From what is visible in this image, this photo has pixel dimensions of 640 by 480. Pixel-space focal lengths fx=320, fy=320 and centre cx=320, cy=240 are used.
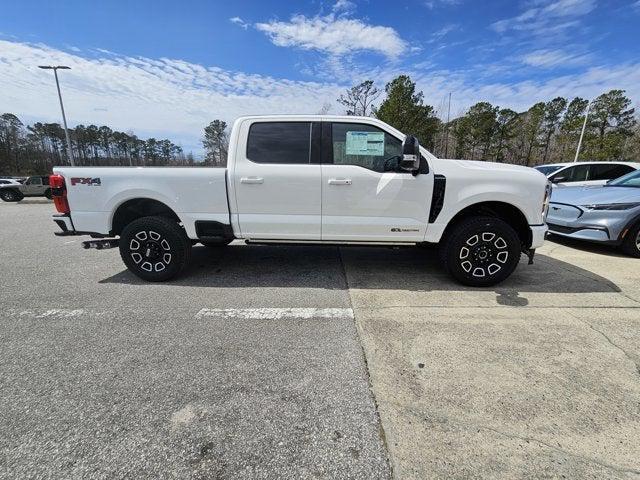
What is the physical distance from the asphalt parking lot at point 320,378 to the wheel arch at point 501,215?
2.09ft

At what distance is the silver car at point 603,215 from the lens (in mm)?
5156

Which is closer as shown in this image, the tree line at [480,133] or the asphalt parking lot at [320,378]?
the asphalt parking lot at [320,378]

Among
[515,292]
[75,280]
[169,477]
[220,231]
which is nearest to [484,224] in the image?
[515,292]

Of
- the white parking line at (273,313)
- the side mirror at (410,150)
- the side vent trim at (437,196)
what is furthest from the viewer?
the side vent trim at (437,196)

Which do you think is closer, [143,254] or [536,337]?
[536,337]

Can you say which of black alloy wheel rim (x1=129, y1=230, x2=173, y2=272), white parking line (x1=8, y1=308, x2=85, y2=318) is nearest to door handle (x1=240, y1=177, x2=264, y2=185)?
black alloy wheel rim (x1=129, y1=230, x2=173, y2=272)

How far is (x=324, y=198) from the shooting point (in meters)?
3.71

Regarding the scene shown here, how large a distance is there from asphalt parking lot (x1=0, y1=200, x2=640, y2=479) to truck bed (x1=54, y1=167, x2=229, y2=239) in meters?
0.95

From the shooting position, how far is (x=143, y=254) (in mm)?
3969

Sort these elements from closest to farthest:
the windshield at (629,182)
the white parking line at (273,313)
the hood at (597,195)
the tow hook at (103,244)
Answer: the white parking line at (273,313)
the tow hook at (103,244)
the hood at (597,195)
the windshield at (629,182)

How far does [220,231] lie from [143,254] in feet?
3.35

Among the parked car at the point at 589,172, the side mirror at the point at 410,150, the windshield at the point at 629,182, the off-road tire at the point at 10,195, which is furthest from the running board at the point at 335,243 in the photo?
the off-road tire at the point at 10,195

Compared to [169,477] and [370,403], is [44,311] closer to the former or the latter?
[169,477]

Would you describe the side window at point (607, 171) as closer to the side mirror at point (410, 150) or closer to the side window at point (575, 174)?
the side window at point (575, 174)
